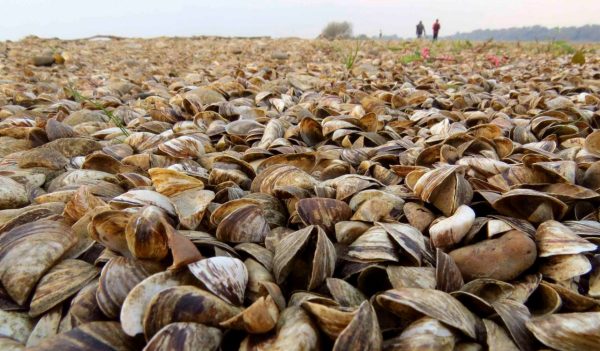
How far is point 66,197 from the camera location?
154 centimetres

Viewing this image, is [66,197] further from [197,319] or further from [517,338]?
[517,338]

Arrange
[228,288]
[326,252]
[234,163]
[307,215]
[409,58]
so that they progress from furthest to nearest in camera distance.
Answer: [409,58], [234,163], [307,215], [326,252], [228,288]

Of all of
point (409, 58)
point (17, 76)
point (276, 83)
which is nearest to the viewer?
point (276, 83)

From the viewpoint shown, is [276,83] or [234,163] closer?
[234,163]

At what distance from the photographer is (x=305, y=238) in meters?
1.17

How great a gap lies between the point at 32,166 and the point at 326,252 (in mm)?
1445

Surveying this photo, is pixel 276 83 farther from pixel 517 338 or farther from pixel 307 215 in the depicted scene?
pixel 517 338

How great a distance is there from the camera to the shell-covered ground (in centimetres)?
95

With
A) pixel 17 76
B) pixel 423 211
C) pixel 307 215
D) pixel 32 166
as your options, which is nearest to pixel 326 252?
pixel 307 215

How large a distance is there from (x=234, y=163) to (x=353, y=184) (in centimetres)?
53

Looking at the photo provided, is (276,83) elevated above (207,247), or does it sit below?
above

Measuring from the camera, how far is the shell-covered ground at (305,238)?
95 centimetres

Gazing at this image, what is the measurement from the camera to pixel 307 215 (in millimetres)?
1319

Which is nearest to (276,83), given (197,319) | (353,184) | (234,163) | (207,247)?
(234,163)
